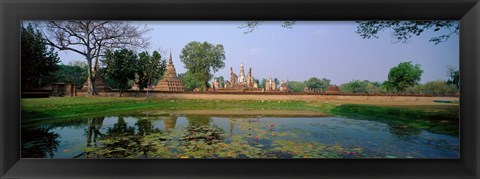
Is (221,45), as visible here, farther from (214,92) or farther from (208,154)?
(208,154)

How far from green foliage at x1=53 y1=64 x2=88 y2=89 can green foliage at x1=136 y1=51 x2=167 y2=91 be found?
396mm

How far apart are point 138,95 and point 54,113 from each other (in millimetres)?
615

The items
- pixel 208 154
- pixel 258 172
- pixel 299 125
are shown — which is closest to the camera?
pixel 258 172

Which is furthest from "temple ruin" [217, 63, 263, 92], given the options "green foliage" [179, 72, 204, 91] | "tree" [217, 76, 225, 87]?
"green foliage" [179, 72, 204, 91]

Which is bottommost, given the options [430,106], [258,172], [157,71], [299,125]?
[258,172]

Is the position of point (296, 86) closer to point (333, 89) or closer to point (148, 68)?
point (333, 89)

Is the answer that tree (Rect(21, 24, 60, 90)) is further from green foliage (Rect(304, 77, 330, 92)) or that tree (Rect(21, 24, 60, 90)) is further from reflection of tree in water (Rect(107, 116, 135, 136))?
green foliage (Rect(304, 77, 330, 92))

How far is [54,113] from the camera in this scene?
220cm

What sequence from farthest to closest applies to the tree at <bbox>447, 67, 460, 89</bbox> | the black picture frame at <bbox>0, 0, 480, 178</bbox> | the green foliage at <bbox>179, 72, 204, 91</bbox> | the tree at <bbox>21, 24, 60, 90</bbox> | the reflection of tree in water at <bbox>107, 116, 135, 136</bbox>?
the green foliage at <bbox>179, 72, 204, 91</bbox> < the reflection of tree in water at <bbox>107, 116, 135, 136</bbox> < the tree at <bbox>447, 67, 460, 89</bbox> < the tree at <bbox>21, 24, 60, 90</bbox> < the black picture frame at <bbox>0, 0, 480, 178</bbox>

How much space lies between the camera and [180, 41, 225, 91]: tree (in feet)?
7.29

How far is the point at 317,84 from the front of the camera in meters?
2.30

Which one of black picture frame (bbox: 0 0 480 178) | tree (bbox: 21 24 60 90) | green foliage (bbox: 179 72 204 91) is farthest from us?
green foliage (bbox: 179 72 204 91)

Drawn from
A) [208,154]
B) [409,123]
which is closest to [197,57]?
[208,154]

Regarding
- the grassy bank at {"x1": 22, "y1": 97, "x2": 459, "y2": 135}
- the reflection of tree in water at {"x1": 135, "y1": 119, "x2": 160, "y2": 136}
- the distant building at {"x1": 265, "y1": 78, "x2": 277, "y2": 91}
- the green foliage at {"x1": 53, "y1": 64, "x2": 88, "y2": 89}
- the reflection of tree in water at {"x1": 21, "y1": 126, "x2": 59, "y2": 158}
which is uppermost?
the green foliage at {"x1": 53, "y1": 64, "x2": 88, "y2": 89}
